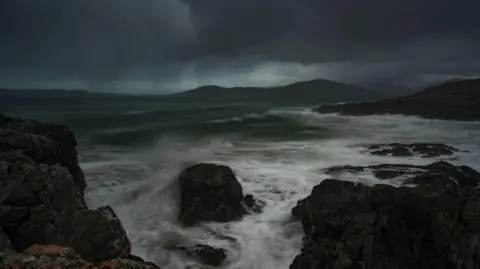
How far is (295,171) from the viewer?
24125mm

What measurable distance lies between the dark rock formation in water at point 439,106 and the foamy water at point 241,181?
25.9 m

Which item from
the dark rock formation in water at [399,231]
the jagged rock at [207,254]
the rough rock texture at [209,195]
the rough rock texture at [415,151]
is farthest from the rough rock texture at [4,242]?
the rough rock texture at [415,151]

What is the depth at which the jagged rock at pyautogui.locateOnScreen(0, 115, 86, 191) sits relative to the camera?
15672mm

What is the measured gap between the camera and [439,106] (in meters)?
75.6

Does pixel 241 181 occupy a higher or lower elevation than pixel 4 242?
lower

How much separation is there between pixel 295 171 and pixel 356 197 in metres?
11.5

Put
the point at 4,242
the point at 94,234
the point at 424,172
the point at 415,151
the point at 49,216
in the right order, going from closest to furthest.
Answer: the point at 4,242 < the point at 94,234 < the point at 49,216 < the point at 424,172 < the point at 415,151

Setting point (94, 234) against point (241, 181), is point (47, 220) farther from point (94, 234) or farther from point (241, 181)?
point (241, 181)

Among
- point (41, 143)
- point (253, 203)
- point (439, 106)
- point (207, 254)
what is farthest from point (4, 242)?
point (439, 106)

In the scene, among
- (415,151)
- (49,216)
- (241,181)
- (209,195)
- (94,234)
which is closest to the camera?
(94,234)

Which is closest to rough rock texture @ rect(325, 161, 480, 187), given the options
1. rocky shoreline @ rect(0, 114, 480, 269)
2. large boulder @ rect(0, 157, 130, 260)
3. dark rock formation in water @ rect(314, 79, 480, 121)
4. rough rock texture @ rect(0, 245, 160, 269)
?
rocky shoreline @ rect(0, 114, 480, 269)

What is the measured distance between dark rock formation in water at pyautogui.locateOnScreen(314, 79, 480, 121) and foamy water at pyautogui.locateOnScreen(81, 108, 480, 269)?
2588 centimetres

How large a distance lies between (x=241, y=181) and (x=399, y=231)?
12245mm

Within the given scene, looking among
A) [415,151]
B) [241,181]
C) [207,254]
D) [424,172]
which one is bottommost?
[207,254]
